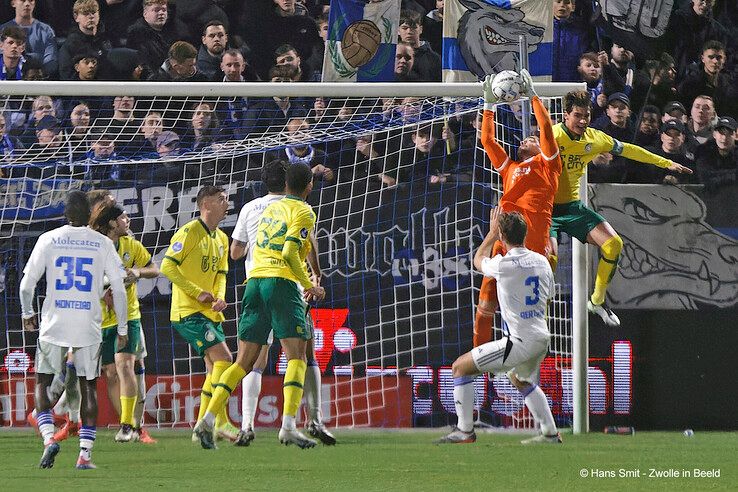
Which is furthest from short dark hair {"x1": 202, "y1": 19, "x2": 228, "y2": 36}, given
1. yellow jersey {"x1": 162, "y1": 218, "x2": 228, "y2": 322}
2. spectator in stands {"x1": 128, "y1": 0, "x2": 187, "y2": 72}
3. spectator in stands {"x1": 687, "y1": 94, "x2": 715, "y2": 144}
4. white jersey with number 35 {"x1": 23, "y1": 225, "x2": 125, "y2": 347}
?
white jersey with number 35 {"x1": 23, "y1": 225, "x2": 125, "y2": 347}

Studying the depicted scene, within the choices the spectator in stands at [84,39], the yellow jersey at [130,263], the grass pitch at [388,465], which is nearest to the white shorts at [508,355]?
the grass pitch at [388,465]

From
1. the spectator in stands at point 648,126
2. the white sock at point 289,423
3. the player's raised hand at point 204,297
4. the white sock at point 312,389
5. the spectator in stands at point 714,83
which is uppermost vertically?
the spectator in stands at point 714,83

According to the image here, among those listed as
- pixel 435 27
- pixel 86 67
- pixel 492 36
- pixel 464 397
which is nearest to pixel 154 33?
pixel 86 67

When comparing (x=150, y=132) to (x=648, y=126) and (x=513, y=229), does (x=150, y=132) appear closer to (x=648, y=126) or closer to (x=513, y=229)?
(x=513, y=229)

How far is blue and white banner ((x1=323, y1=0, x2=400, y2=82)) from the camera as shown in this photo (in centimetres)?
1167

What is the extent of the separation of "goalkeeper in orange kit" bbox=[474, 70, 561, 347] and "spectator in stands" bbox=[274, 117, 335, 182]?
6.43 ft

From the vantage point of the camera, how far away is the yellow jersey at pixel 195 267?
8.12 metres

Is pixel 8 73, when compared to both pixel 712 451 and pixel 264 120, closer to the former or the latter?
pixel 264 120

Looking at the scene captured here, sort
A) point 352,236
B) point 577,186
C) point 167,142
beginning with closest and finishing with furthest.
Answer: point 577,186 → point 352,236 → point 167,142

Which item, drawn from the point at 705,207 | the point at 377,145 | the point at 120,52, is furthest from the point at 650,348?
the point at 120,52

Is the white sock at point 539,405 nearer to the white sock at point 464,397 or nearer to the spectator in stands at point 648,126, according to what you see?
the white sock at point 464,397

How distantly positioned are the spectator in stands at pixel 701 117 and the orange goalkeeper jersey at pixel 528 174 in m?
3.90

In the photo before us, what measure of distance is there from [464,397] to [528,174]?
1741 millimetres

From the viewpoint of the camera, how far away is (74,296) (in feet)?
20.7
